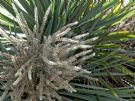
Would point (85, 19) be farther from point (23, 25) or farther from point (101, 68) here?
point (23, 25)

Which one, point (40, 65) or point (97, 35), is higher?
point (97, 35)

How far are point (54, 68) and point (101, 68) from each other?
0.57m

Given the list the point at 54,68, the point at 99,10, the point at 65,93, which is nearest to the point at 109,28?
the point at 99,10

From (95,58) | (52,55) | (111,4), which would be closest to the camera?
(52,55)

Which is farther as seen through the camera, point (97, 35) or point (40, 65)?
point (97, 35)

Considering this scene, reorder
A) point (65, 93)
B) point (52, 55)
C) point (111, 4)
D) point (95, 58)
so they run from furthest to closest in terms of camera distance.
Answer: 1. point (111, 4)
2. point (95, 58)
3. point (65, 93)
4. point (52, 55)

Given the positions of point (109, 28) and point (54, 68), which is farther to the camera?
point (109, 28)

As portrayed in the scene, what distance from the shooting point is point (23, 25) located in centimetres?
216

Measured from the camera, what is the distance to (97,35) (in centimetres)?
287

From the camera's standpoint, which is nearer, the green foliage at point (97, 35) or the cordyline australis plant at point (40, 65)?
the cordyline australis plant at point (40, 65)

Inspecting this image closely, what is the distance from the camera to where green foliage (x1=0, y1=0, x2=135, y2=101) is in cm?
261

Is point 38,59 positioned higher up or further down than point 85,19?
further down

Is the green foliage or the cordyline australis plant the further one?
the green foliage

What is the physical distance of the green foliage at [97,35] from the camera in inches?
103
